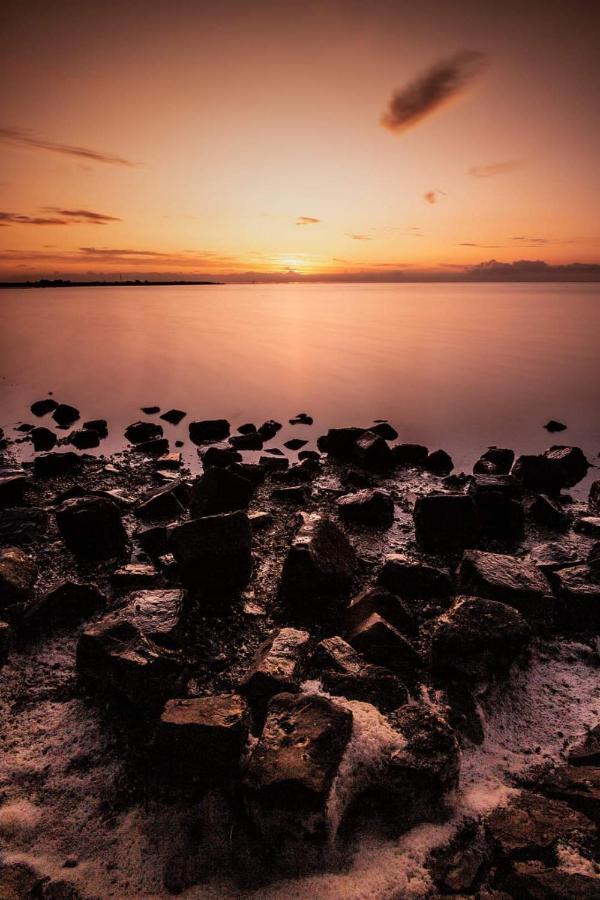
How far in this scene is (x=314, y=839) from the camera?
2.19 m

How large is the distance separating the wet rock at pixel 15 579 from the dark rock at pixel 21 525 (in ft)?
1.52

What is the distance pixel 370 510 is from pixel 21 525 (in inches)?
145

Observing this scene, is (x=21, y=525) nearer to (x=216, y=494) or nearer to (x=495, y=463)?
(x=216, y=494)

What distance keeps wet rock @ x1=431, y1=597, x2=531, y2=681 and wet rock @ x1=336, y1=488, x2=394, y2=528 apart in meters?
2.07

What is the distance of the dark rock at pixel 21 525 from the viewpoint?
4812 mm

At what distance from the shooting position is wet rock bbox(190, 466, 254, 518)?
518 cm

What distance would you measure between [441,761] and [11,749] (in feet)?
7.79

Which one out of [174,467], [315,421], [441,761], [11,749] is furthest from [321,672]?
[315,421]

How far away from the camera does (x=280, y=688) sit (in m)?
2.93

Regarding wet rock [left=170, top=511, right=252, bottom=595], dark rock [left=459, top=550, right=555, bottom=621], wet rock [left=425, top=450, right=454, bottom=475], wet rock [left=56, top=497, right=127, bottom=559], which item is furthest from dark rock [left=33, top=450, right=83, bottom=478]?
dark rock [left=459, top=550, right=555, bottom=621]

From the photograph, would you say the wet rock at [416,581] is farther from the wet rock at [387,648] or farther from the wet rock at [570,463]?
the wet rock at [570,463]

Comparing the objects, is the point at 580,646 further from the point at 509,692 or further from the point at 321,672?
the point at 321,672

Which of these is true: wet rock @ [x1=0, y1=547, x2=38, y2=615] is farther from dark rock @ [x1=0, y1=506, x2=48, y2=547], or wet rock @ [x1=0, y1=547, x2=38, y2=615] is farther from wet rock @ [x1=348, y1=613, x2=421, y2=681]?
wet rock @ [x1=348, y1=613, x2=421, y2=681]

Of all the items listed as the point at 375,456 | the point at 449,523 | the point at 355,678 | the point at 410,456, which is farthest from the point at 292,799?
the point at 410,456
